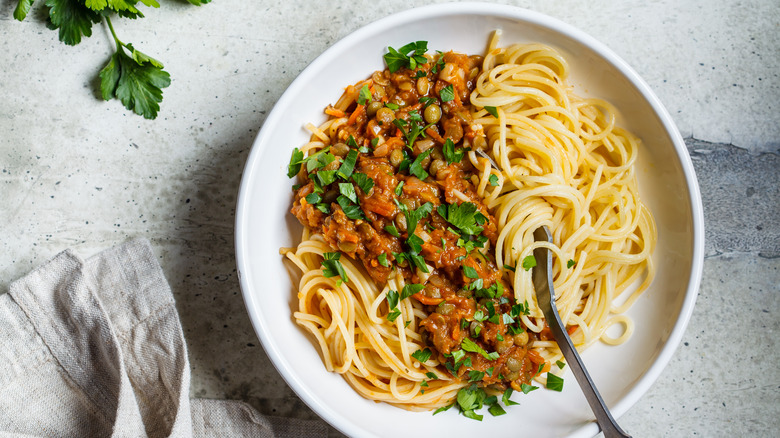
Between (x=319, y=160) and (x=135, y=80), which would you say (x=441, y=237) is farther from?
(x=135, y=80)

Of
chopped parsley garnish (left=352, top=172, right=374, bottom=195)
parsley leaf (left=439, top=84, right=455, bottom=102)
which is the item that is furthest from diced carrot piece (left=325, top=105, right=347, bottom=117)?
parsley leaf (left=439, top=84, right=455, bottom=102)

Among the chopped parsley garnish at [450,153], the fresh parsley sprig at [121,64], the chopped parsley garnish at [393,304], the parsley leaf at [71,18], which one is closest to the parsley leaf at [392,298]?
Answer: the chopped parsley garnish at [393,304]

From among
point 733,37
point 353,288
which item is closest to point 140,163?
point 353,288

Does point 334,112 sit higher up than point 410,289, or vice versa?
point 334,112

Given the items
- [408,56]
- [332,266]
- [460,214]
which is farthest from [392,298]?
[408,56]

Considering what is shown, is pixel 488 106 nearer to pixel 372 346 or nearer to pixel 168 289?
pixel 372 346

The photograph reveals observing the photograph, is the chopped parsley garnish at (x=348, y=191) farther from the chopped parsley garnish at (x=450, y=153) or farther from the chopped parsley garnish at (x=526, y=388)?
the chopped parsley garnish at (x=526, y=388)
